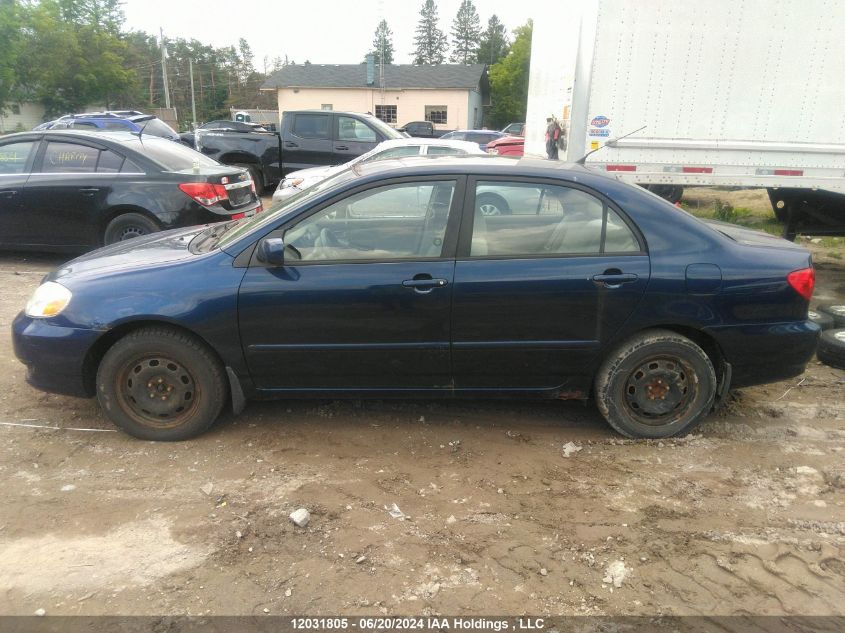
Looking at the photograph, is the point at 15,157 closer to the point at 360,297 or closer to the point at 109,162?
the point at 109,162

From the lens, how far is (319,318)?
11.8 feet

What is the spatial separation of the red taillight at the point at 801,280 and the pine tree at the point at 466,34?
90531mm

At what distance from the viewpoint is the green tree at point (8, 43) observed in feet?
126

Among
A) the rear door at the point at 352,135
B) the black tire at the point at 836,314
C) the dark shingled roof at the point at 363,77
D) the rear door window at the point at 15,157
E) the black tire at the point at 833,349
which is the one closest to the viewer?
the black tire at the point at 833,349

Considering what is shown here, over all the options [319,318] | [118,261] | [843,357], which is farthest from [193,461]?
[843,357]

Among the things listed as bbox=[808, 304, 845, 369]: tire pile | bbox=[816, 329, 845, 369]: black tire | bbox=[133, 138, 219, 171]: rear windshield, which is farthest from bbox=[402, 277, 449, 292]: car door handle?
bbox=[133, 138, 219, 171]: rear windshield

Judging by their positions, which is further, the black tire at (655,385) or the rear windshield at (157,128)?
the rear windshield at (157,128)

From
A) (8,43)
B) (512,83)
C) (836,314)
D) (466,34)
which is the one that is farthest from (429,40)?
(836,314)

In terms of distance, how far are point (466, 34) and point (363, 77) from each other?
49.6 m

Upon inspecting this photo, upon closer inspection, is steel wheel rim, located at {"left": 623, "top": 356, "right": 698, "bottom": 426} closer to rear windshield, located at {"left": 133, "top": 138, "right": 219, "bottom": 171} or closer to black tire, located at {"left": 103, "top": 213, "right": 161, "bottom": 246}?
black tire, located at {"left": 103, "top": 213, "right": 161, "bottom": 246}

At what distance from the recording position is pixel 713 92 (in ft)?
23.7

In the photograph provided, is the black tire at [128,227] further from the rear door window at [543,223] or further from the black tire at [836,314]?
the black tire at [836,314]

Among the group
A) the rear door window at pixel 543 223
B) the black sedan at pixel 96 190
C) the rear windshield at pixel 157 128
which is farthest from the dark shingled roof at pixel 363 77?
the rear door window at pixel 543 223

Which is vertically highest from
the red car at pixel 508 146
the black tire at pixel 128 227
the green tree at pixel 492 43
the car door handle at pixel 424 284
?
the green tree at pixel 492 43
